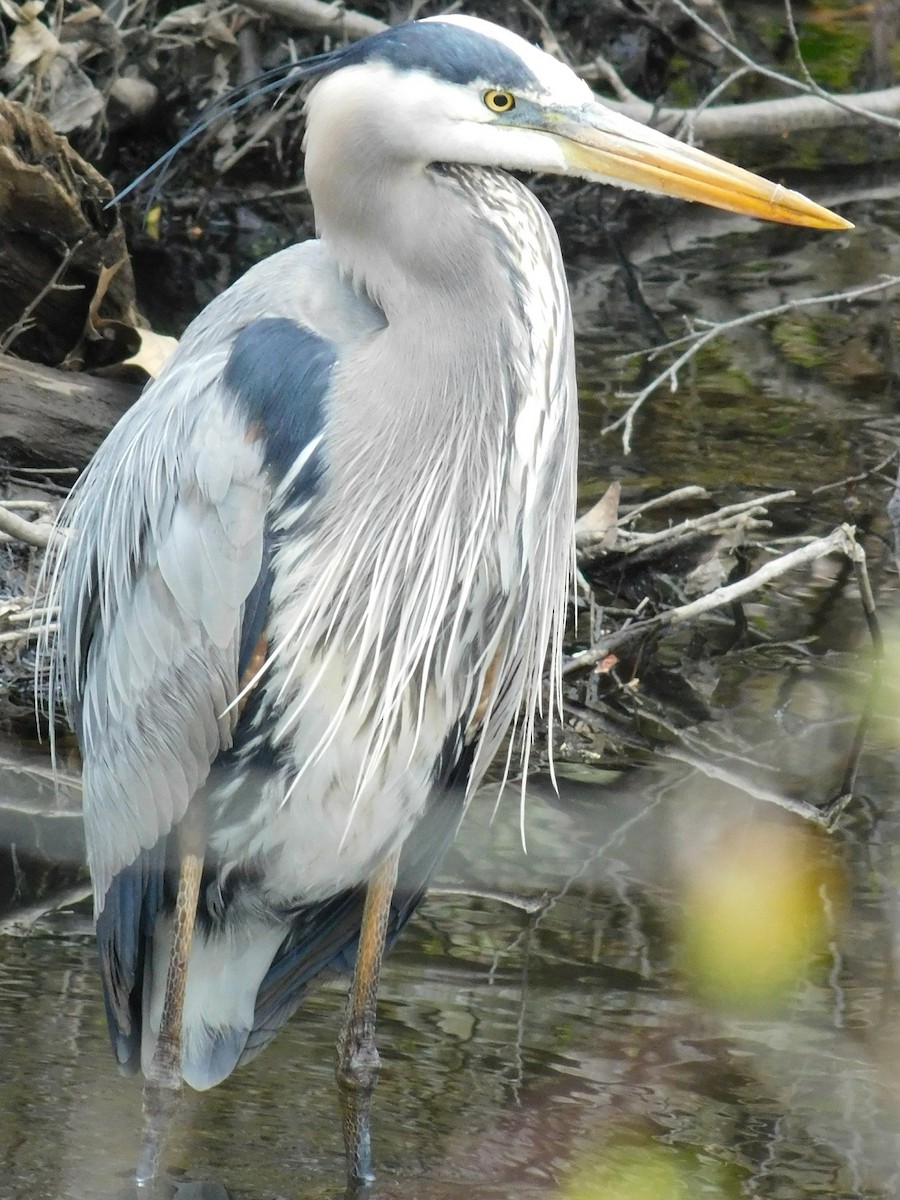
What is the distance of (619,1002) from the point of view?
10.2 ft

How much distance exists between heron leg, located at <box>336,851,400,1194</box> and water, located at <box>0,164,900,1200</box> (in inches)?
1.4

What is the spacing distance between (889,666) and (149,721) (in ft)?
6.65

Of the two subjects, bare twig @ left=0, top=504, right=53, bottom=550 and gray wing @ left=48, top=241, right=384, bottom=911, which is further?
bare twig @ left=0, top=504, right=53, bottom=550

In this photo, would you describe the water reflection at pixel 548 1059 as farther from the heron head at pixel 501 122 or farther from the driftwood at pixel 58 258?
the driftwood at pixel 58 258

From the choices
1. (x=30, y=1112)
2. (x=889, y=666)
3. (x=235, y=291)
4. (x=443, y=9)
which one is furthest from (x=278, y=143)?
(x=30, y=1112)

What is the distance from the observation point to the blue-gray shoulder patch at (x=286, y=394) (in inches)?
102

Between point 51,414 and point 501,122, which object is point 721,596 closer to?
point 501,122

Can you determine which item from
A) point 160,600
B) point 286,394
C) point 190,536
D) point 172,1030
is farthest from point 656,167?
point 172,1030

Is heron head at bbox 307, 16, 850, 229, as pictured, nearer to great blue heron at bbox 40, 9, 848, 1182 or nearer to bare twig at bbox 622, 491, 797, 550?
great blue heron at bbox 40, 9, 848, 1182

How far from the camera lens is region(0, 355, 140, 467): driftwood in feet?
13.8

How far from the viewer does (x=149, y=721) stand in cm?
278

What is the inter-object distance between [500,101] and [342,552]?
0.70 metres

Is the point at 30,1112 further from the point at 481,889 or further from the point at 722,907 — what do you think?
the point at 722,907

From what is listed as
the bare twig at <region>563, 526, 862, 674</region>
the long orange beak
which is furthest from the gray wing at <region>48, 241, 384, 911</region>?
the bare twig at <region>563, 526, 862, 674</region>
